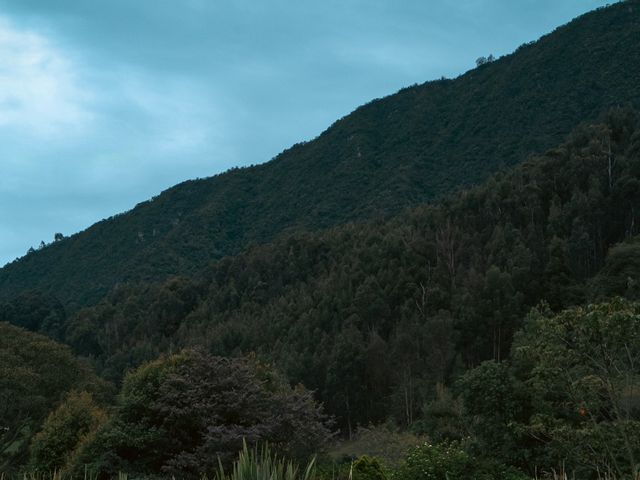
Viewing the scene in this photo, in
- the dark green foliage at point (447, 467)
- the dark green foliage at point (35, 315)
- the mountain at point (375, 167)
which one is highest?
the mountain at point (375, 167)

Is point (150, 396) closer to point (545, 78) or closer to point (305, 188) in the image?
point (305, 188)

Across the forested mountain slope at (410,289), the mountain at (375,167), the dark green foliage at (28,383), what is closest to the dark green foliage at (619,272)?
the forested mountain slope at (410,289)

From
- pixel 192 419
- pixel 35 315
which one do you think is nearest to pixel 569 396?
pixel 192 419

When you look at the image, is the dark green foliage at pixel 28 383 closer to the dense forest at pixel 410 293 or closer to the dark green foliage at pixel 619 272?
the dense forest at pixel 410 293

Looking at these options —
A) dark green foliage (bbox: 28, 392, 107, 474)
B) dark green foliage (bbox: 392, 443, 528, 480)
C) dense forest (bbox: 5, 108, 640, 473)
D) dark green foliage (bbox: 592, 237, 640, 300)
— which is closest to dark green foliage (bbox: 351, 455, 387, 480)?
dark green foliage (bbox: 392, 443, 528, 480)

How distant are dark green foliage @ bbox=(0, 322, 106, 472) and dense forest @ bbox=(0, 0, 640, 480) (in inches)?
4.8

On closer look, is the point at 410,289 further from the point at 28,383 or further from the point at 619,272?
the point at 28,383

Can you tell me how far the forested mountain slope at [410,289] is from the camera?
52.8 metres

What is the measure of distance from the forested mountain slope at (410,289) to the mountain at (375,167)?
90.9 feet

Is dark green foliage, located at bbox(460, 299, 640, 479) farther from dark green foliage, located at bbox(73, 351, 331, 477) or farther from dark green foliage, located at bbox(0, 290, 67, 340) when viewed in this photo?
dark green foliage, located at bbox(0, 290, 67, 340)

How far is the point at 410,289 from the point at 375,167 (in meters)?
73.4

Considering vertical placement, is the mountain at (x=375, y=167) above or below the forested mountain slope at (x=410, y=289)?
above

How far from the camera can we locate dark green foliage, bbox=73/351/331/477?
2050 cm

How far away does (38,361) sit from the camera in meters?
39.4
